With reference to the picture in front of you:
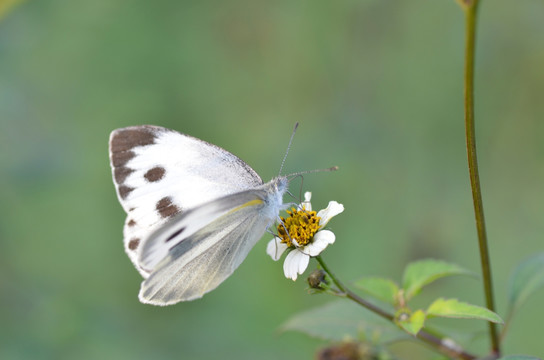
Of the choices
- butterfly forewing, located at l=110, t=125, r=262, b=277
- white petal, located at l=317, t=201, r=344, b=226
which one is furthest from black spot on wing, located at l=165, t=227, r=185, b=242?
white petal, located at l=317, t=201, r=344, b=226

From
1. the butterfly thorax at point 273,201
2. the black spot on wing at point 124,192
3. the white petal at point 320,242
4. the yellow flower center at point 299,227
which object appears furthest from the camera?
the black spot on wing at point 124,192

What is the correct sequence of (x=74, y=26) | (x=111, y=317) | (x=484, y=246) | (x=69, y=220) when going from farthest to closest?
(x=74, y=26)
(x=69, y=220)
(x=111, y=317)
(x=484, y=246)

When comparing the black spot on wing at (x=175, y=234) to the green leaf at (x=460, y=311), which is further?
the black spot on wing at (x=175, y=234)

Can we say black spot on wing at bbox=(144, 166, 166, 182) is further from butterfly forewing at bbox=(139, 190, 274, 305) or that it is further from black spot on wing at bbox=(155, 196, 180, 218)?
butterfly forewing at bbox=(139, 190, 274, 305)

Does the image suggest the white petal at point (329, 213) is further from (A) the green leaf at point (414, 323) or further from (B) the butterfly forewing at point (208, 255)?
(A) the green leaf at point (414, 323)

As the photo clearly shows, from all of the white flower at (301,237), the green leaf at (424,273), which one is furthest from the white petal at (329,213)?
the green leaf at (424,273)

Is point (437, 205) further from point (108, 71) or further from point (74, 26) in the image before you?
point (74, 26)

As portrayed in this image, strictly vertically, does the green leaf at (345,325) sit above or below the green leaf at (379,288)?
below

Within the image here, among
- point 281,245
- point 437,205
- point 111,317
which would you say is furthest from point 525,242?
point 111,317
